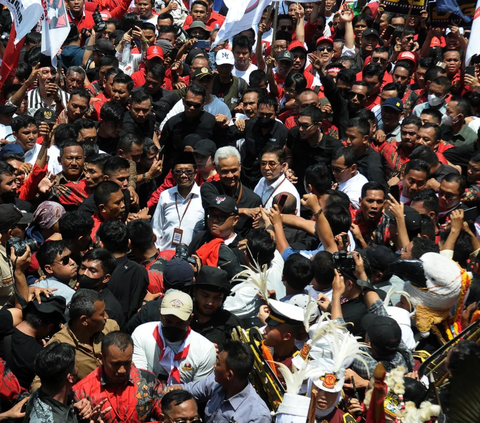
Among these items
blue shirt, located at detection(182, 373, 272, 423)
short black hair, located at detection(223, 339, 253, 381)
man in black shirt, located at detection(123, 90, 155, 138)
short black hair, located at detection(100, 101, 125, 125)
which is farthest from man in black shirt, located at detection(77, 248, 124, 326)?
man in black shirt, located at detection(123, 90, 155, 138)

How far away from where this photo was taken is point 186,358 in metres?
5.27

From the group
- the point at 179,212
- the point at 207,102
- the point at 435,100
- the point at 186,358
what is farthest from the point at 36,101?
the point at 186,358

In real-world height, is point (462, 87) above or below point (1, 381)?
below

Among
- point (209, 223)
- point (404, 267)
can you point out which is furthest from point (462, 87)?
point (404, 267)

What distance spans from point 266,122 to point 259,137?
0.65ft

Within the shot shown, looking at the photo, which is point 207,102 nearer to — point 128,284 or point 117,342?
point 128,284

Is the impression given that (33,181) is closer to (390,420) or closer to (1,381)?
(1,381)

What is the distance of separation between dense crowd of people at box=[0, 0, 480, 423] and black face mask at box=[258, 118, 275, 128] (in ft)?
0.07

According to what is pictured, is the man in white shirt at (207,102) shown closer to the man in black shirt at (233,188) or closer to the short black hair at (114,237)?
the man in black shirt at (233,188)

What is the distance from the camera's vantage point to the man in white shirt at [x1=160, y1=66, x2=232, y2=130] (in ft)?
31.2

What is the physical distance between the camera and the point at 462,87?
34.6 ft

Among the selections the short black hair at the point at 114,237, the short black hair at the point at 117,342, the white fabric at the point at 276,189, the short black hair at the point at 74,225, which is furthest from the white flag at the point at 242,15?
the short black hair at the point at 117,342

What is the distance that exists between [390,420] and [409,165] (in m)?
3.86

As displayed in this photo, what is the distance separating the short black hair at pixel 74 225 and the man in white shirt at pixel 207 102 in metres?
3.06
